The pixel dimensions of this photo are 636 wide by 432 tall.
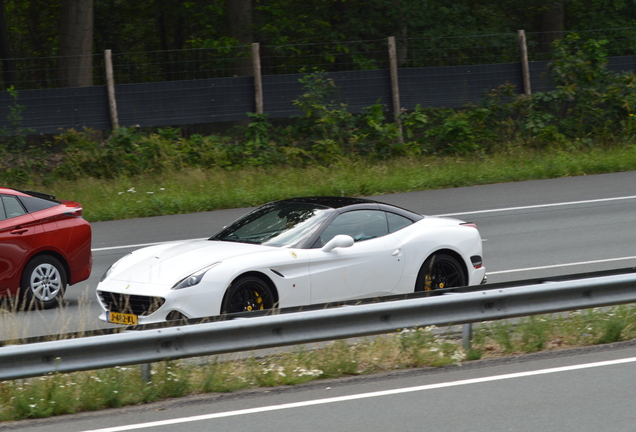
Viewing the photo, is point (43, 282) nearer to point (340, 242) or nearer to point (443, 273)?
point (340, 242)

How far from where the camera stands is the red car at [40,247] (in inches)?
401

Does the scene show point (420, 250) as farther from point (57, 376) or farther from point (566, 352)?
point (57, 376)

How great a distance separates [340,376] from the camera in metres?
7.20

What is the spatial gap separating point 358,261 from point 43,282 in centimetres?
392

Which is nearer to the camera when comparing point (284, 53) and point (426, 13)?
point (284, 53)

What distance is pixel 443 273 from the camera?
33.5 ft

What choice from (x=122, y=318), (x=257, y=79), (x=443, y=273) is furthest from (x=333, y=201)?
(x=257, y=79)

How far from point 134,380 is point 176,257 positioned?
2.20 m

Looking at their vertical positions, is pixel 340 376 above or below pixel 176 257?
below

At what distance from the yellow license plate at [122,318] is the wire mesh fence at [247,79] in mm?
12901

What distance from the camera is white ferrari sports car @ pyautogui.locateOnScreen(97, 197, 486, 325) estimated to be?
8406 mm

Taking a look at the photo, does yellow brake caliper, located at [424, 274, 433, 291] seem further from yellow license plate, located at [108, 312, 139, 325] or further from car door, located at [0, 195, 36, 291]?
car door, located at [0, 195, 36, 291]

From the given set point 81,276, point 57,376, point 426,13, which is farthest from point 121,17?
point 57,376

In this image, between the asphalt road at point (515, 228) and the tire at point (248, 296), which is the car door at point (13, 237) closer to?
the asphalt road at point (515, 228)
